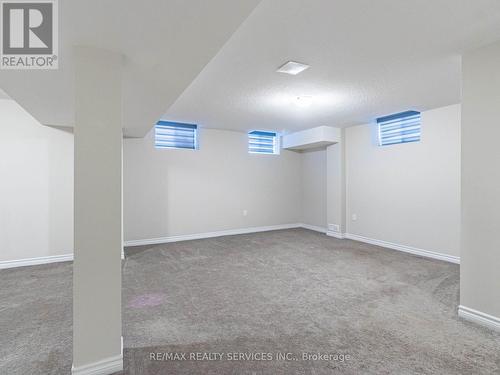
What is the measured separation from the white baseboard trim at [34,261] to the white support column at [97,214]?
10.1 ft

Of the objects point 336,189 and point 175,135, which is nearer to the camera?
point 175,135

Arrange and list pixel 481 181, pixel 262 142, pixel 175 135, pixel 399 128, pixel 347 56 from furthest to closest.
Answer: pixel 262 142 → pixel 175 135 → pixel 399 128 → pixel 347 56 → pixel 481 181

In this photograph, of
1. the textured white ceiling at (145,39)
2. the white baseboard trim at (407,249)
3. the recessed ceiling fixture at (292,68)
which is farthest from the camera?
the white baseboard trim at (407,249)

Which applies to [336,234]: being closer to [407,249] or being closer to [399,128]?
[407,249]

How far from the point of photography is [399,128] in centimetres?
484

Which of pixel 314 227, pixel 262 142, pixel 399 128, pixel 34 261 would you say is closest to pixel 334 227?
pixel 314 227

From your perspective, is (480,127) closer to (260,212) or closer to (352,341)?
(352,341)

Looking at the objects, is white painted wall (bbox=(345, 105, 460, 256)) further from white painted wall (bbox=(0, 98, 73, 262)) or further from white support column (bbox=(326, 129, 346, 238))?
white painted wall (bbox=(0, 98, 73, 262))

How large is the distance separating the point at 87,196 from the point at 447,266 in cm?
461

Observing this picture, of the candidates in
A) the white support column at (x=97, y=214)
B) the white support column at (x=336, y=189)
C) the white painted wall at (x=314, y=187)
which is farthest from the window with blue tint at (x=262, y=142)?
the white support column at (x=97, y=214)

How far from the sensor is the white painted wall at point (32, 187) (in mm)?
3785

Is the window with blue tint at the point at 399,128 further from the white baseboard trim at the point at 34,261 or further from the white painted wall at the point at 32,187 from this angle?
the white baseboard trim at the point at 34,261

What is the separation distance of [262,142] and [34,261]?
5.03m

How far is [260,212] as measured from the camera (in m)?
6.53
